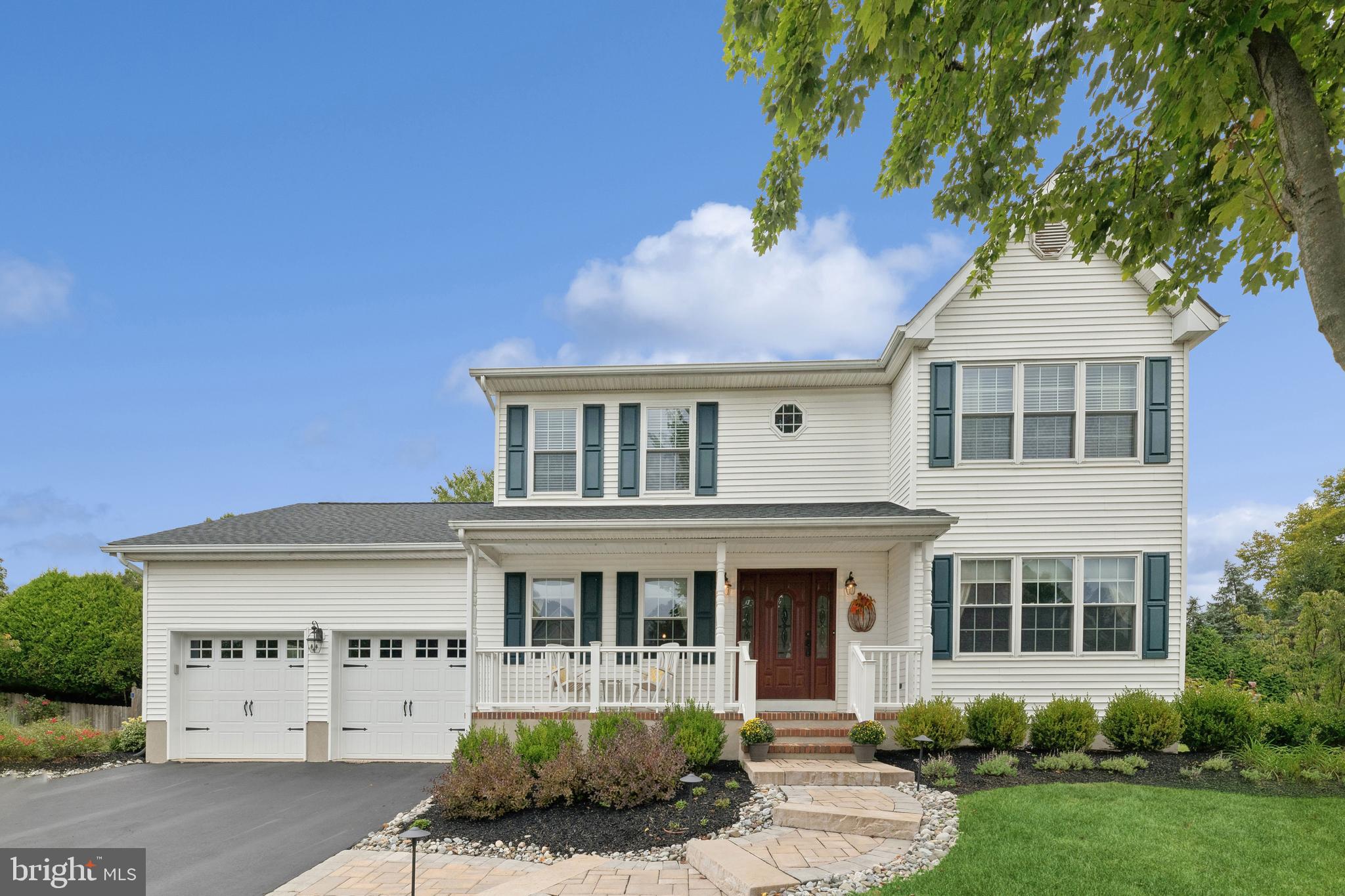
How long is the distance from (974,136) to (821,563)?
7576mm

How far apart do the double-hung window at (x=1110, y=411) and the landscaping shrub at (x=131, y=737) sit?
54.9 feet

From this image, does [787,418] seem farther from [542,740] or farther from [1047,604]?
[542,740]

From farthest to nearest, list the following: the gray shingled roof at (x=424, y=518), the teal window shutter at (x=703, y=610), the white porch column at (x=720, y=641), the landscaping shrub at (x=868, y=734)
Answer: the teal window shutter at (x=703, y=610)
the gray shingled roof at (x=424, y=518)
the white porch column at (x=720, y=641)
the landscaping shrub at (x=868, y=734)

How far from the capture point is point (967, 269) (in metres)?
11.2

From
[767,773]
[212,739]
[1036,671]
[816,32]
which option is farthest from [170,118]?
[1036,671]

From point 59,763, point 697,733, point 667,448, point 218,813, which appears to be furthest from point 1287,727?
point 59,763

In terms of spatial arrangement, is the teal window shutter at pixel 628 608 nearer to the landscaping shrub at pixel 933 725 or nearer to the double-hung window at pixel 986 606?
the landscaping shrub at pixel 933 725

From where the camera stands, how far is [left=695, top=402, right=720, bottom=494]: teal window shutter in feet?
42.5

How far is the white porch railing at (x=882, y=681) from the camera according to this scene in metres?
9.97

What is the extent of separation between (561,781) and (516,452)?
656cm

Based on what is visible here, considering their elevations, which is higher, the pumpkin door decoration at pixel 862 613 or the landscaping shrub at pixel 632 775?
the pumpkin door decoration at pixel 862 613

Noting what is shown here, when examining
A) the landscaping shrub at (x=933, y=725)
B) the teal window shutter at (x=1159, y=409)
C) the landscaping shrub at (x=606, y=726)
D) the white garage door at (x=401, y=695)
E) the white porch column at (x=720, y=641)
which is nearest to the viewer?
the landscaping shrub at (x=606, y=726)

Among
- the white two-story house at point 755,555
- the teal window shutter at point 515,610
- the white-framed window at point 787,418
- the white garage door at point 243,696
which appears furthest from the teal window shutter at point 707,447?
the white garage door at point 243,696

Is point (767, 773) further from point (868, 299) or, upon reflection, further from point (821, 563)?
point (868, 299)
